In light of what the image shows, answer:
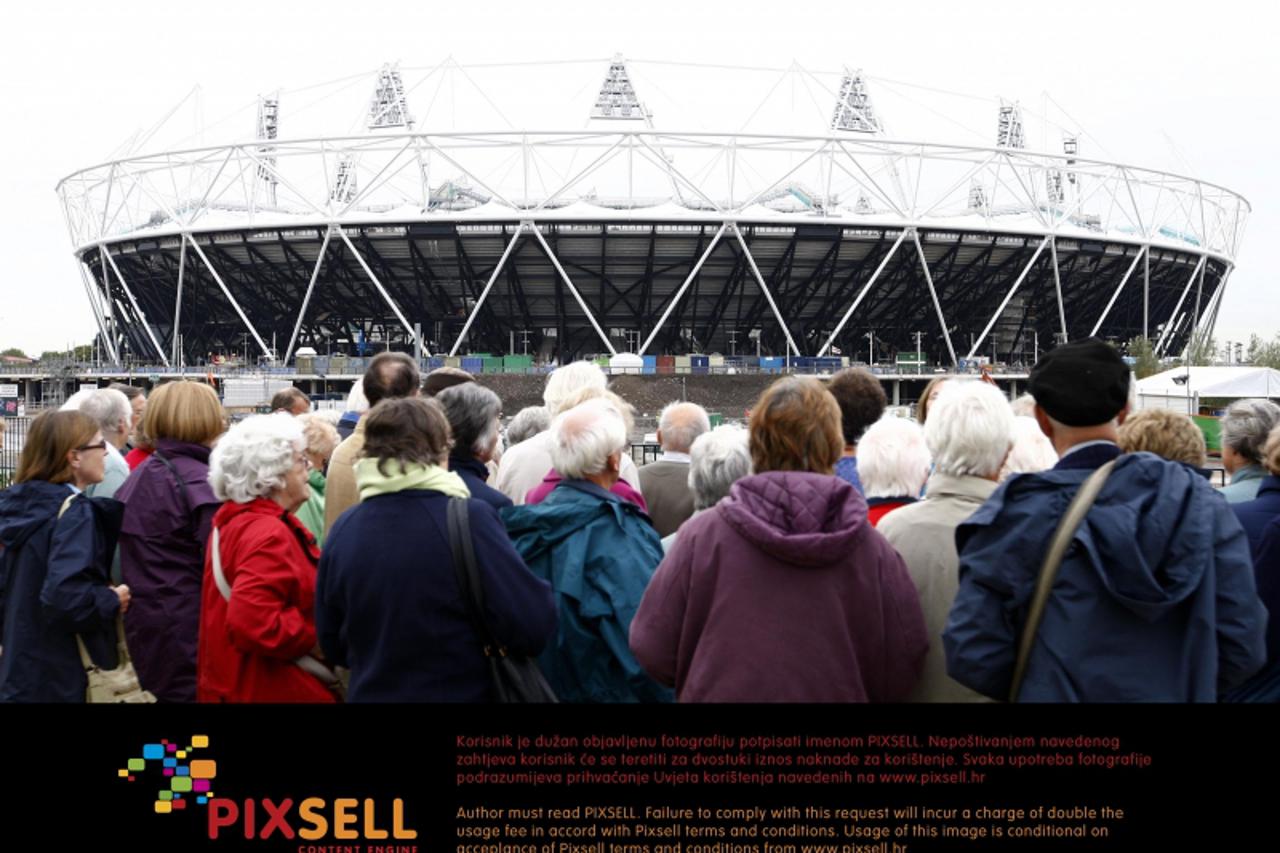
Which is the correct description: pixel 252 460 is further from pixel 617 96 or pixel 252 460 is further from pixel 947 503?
pixel 617 96

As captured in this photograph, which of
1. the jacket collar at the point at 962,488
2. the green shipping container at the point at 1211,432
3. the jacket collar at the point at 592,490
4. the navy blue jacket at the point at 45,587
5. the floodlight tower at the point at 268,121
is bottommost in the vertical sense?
the green shipping container at the point at 1211,432

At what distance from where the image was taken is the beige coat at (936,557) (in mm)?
2686

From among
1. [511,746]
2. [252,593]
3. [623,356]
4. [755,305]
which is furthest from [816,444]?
[755,305]

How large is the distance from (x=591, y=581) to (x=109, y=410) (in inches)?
129

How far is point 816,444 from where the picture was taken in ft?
8.66

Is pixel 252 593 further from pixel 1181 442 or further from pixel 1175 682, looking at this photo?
pixel 1181 442

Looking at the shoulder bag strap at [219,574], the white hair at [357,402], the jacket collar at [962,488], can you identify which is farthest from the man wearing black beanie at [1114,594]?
the white hair at [357,402]

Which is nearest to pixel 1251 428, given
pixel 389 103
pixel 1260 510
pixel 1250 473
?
pixel 1250 473

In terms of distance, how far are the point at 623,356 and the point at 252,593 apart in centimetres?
3446

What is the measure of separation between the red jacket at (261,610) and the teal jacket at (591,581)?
72 cm

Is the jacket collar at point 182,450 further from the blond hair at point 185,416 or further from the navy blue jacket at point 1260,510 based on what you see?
the navy blue jacket at point 1260,510

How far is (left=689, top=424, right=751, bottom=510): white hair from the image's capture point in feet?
11.0

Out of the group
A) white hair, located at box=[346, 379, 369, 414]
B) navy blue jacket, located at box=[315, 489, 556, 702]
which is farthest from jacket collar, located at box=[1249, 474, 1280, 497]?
white hair, located at box=[346, 379, 369, 414]

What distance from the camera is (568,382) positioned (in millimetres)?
4973
